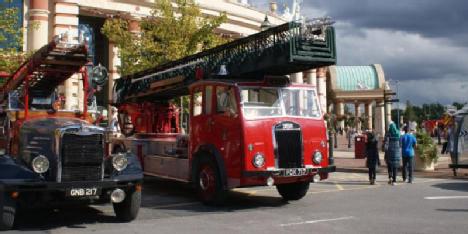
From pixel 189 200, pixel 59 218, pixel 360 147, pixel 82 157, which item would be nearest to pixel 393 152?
pixel 189 200

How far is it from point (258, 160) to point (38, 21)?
825 inches

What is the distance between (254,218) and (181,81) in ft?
17.6

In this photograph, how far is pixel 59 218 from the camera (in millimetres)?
10352

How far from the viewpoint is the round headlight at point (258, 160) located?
11306 millimetres

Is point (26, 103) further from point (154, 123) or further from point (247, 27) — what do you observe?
point (247, 27)

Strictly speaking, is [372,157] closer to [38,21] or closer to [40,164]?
[40,164]

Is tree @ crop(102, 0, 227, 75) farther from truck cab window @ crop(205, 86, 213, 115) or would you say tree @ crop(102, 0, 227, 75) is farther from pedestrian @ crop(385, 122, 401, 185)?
truck cab window @ crop(205, 86, 213, 115)

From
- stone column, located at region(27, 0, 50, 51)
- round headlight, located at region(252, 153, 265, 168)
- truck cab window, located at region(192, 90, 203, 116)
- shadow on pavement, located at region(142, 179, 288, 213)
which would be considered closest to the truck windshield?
round headlight, located at region(252, 153, 265, 168)

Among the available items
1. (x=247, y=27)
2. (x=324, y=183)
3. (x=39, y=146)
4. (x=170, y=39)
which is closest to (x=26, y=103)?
(x=39, y=146)

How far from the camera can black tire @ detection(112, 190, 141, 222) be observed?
388 inches

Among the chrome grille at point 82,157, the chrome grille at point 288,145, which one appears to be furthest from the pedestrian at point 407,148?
the chrome grille at point 82,157

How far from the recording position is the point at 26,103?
35.4 ft

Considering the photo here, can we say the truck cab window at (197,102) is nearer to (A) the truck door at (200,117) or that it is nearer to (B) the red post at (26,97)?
(A) the truck door at (200,117)

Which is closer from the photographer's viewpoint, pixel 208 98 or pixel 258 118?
pixel 258 118
